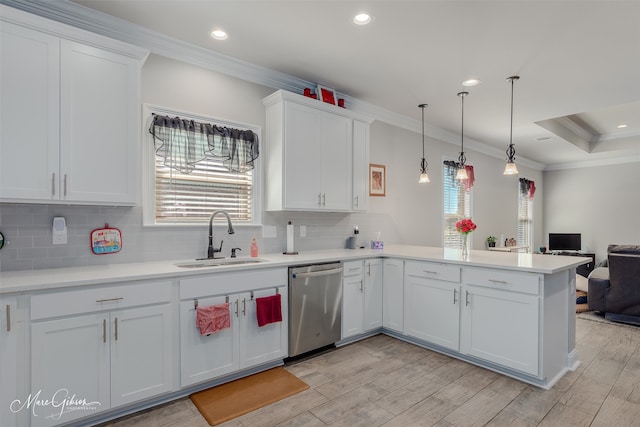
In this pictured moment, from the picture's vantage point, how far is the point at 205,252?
3100 mm

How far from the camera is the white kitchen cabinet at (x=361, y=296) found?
135 inches

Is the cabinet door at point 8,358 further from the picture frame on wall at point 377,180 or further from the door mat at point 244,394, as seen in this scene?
the picture frame on wall at point 377,180

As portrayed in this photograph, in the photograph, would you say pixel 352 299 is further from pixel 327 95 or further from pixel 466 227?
pixel 327 95

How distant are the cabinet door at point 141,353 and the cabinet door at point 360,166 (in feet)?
7.63

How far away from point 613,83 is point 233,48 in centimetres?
398

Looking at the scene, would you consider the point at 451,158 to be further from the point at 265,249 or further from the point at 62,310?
the point at 62,310

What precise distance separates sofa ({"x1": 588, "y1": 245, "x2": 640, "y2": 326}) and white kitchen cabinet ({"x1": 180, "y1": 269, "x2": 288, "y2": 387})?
4.25 meters

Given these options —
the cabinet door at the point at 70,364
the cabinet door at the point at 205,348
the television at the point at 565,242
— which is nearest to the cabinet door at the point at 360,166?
the cabinet door at the point at 205,348

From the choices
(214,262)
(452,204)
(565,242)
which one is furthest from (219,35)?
(565,242)

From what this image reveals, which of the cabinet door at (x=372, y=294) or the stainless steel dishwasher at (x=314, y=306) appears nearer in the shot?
the stainless steel dishwasher at (x=314, y=306)

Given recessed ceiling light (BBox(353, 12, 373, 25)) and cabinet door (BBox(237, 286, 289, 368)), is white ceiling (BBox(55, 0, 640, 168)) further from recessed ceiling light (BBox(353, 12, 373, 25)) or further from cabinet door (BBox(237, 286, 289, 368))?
cabinet door (BBox(237, 286, 289, 368))

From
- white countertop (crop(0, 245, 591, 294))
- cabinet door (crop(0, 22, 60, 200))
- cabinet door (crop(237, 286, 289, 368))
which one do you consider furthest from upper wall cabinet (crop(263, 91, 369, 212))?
cabinet door (crop(0, 22, 60, 200))

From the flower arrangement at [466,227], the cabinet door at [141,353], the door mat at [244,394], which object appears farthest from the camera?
the flower arrangement at [466,227]

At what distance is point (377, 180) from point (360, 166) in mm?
766
